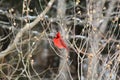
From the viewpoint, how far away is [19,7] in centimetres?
1114

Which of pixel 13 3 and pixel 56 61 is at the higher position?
pixel 13 3

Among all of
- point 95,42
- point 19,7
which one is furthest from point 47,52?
point 95,42

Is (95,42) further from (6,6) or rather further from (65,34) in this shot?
(6,6)

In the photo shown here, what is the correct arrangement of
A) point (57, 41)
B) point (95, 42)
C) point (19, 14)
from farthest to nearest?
point (19, 14), point (57, 41), point (95, 42)

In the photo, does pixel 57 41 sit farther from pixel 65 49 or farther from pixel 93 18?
pixel 93 18

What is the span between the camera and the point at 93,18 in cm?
657

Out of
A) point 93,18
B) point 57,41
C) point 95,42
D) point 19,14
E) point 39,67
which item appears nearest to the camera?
point 95,42

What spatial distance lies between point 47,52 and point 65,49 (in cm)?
569

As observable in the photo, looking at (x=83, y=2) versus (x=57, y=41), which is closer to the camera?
(x=57, y=41)

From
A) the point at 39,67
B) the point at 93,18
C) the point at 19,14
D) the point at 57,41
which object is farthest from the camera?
the point at 39,67

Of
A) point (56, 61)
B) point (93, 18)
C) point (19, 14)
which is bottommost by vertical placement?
point (56, 61)

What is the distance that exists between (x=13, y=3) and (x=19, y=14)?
37cm

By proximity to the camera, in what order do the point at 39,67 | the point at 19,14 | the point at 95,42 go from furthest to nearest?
1. the point at 39,67
2. the point at 19,14
3. the point at 95,42

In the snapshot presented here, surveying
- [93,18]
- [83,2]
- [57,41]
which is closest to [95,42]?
[93,18]
